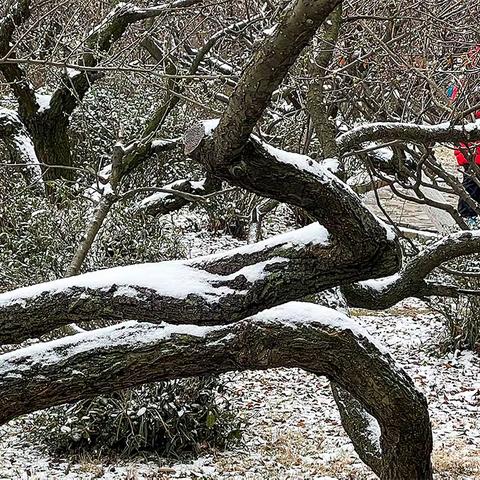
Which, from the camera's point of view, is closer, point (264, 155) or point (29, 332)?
point (264, 155)

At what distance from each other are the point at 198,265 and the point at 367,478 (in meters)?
3.28

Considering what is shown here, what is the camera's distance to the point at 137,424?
5594mm

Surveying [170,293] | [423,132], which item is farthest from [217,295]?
[423,132]

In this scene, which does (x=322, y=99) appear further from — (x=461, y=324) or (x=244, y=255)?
(x=461, y=324)

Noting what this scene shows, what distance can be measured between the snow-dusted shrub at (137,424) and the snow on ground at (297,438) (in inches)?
4.6

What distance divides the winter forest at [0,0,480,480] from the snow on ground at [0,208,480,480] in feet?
0.08

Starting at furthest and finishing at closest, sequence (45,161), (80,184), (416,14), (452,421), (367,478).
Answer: (45,161) < (80,184) < (452,421) < (416,14) < (367,478)

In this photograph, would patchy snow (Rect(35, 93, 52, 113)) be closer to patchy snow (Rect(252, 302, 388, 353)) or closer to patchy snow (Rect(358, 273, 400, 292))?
patchy snow (Rect(358, 273, 400, 292))

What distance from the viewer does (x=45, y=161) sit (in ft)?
29.5

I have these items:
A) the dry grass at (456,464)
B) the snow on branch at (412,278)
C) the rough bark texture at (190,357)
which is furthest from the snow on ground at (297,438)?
the rough bark texture at (190,357)

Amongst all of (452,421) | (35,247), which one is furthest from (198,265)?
(452,421)

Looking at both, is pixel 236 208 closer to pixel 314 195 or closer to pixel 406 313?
pixel 406 313

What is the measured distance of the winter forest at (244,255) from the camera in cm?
225

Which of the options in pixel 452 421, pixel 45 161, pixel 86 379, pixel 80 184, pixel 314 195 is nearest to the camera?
pixel 314 195
